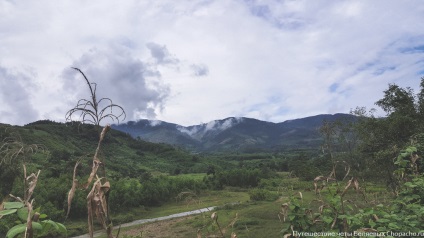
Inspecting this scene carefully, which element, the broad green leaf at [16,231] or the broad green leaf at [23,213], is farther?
the broad green leaf at [23,213]

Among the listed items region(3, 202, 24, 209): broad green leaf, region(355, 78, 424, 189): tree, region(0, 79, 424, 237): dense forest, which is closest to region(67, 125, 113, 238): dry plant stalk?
region(0, 79, 424, 237): dense forest

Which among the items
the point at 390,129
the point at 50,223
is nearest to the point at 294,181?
the point at 390,129

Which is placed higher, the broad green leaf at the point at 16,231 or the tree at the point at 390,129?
the tree at the point at 390,129

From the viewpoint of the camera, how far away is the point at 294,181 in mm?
70312

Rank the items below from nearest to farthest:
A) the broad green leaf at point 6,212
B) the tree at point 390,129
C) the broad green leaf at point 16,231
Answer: the broad green leaf at point 16,231
the broad green leaf at point 6,212
the tree at point 390,129

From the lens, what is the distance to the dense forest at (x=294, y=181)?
288 centimetres

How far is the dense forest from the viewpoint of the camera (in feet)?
9.45

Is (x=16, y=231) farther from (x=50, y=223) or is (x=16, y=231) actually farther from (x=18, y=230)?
(x=50, y=223)

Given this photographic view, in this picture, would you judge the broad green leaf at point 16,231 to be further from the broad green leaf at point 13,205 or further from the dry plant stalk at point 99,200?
the dry plant stalk at point 99,200

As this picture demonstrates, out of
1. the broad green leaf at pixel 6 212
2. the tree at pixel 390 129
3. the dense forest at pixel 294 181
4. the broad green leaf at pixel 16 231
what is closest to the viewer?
the broad green leaf at pixel 16 231

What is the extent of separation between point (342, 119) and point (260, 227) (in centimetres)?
5359

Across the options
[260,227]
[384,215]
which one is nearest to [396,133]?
[260,227]

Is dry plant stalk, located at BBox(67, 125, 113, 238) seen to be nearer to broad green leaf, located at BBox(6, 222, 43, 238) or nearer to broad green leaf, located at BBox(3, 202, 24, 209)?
broad green leaf, located at BBox(6, 222, 43, 238)

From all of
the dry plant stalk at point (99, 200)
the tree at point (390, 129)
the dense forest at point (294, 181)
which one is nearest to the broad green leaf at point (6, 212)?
the dense forest at point (294, 181)
